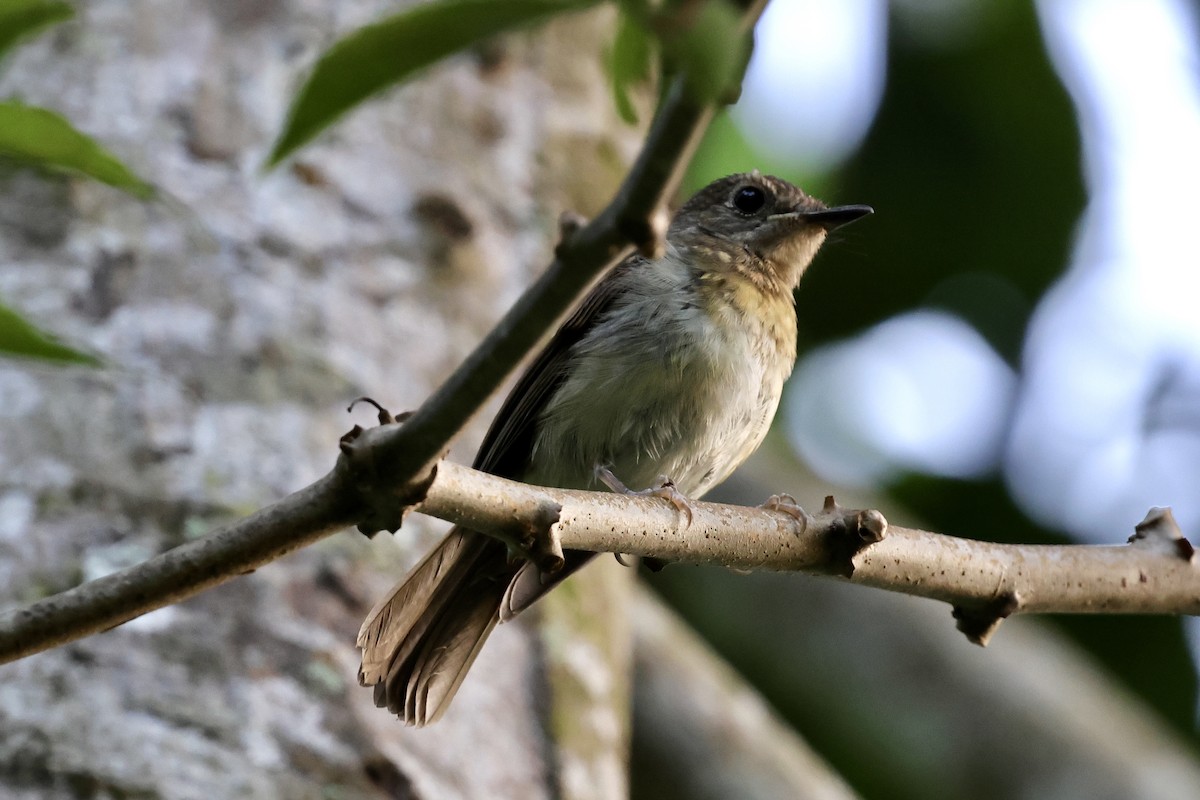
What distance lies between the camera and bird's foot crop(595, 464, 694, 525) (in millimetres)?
2211

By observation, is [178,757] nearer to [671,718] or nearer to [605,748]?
[605,748]

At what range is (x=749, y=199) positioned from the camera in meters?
4.56

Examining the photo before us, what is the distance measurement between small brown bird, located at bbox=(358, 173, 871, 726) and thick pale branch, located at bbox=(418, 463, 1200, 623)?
99 centimetres

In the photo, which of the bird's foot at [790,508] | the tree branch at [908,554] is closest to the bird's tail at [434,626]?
the bird's foot at [790,508]

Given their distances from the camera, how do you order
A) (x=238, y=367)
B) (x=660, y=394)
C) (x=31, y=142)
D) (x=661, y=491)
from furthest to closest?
(x=660, y=394)
(x=238, y=367)
(x=661, y=491)
(x=31, y=142)

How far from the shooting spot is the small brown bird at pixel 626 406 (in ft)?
10.6

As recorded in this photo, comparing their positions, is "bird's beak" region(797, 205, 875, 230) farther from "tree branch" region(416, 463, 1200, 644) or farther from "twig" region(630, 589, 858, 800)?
"tree branch" region(416, 463, 1200, 644)

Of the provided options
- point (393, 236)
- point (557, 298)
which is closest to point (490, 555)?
point (393, 236)

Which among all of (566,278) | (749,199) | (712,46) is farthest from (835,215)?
(712,46)

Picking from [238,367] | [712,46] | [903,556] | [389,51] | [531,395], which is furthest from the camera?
[531,395]

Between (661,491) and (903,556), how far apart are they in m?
0.49

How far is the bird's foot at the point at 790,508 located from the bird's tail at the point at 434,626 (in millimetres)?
753

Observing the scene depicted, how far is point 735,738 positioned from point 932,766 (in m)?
0.87

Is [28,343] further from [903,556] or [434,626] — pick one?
[434,626]
